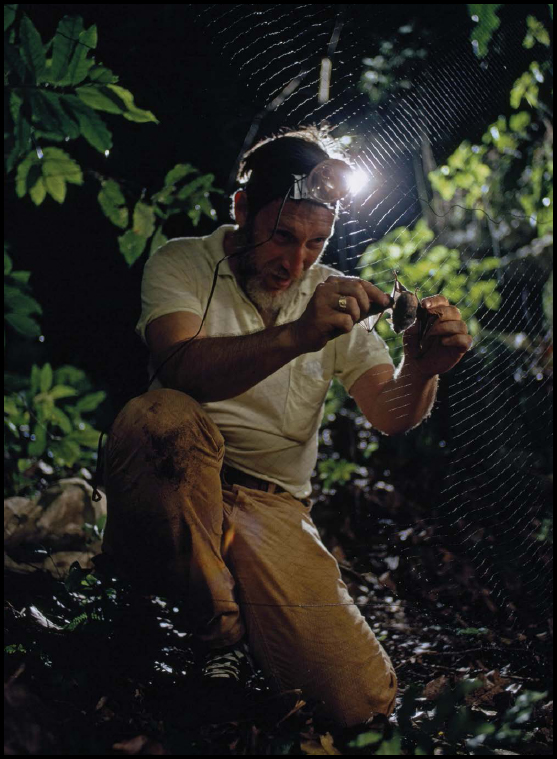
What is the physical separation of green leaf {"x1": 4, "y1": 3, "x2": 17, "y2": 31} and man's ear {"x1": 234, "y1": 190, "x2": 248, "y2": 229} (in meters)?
0.97

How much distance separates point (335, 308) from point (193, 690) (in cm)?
106

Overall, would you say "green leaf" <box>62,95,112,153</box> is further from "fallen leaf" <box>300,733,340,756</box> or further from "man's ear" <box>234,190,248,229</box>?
"fallen leaf" <box>300,733,340,756</box>

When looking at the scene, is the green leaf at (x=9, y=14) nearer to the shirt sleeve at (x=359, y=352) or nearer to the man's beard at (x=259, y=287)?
the man's beard at (x=259, y=287)

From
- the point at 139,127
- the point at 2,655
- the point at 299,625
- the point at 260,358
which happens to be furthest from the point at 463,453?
the point at 2,655

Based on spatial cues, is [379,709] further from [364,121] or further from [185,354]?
[364,121]

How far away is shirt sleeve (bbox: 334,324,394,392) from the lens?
240cm

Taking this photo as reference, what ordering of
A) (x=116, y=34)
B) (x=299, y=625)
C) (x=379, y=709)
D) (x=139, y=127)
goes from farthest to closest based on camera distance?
(x=139, y=127) → (x=116, y=34) → (x=299, y=625) → (x=379, y=709)

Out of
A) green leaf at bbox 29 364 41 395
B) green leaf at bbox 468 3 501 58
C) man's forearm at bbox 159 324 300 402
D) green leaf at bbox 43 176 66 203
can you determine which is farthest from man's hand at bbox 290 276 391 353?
green leaf at bbox 468 3 501 58

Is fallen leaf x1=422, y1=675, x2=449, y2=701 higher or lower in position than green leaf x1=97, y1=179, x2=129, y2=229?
lower

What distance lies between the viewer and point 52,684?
126cm

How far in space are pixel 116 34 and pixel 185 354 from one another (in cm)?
216

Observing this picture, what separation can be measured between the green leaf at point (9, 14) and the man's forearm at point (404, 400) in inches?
66.2

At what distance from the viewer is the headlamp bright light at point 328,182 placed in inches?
73.9

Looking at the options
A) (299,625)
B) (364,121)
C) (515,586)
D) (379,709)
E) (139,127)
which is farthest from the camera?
(139,127)
